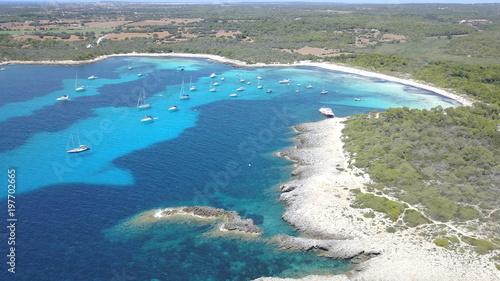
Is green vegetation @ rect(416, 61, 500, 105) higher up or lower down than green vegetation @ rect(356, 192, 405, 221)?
higher up

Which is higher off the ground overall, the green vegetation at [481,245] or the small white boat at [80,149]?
the green vegetation at [481,245]

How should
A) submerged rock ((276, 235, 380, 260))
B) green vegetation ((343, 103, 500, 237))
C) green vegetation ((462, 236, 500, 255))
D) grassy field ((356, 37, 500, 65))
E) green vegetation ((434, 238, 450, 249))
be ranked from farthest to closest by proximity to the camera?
grassy field ((356, 37, 500, 65)) → green vegetation ((343, 103, 500, 237)) → submerged rock ((276, 235, 380, 260)) → green vegetation ((434, 238, 450, 249)) → green vegetation ((462, 236, 500, 255))

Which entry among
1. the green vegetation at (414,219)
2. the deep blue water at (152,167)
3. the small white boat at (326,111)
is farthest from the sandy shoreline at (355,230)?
the small white boat at (326,111)

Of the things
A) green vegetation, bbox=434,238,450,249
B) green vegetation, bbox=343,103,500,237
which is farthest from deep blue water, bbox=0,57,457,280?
green vegetation, bbox=343,103,500,237

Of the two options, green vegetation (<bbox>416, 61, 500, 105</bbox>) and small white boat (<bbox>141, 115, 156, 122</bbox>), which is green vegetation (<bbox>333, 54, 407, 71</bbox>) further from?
small white boat (<bbox>141, 115, 156, 122</bbox>)

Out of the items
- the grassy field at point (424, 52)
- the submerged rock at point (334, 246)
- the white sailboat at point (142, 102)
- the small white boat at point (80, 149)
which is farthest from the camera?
the grassy field at point (424, 52)

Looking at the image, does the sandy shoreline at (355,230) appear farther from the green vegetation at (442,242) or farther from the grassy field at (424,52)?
the grassy field at (424,52)

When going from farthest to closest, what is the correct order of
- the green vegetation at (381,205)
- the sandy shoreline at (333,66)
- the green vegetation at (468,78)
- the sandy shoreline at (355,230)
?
the sandy shoreline at (333,66) < the green vegetation at (468,78) < the green vegetation at (381,205) < the sandy shoreline at (355,230)
